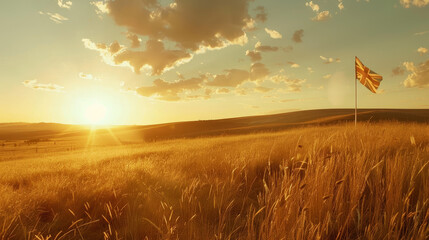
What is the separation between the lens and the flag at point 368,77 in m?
11.9

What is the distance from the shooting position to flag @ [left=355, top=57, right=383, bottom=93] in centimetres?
1189

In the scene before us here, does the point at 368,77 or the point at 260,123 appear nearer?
the point at 368,77

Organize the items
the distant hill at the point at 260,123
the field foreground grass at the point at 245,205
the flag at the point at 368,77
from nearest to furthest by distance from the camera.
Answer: the field foreground grass at the point at 245,205, the flag at the point at 368,77, the distant hill at the point at 260,123

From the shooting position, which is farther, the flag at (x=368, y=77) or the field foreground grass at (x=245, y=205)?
the flag at (x=368, y=77)

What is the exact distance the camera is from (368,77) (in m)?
12.2

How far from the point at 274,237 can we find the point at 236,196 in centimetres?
214

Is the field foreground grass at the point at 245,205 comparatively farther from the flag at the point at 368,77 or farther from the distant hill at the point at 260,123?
the distant hill at the point at 260,123

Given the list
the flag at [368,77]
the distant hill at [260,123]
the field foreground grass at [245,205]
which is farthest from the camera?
the distant hill at [260,123]

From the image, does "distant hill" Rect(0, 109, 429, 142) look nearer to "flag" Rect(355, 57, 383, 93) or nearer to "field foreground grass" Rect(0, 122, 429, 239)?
"flag" Rect(355, 57, 383, 93)

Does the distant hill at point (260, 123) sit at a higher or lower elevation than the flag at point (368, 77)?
lower

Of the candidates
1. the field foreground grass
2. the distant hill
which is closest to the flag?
the distant hill

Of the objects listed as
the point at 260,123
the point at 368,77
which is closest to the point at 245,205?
the point at 368,77

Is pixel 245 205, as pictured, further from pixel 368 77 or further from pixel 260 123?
pixel 260 123

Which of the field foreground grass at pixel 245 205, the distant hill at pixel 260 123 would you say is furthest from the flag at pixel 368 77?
the field foreground grass at pixel 245 205
